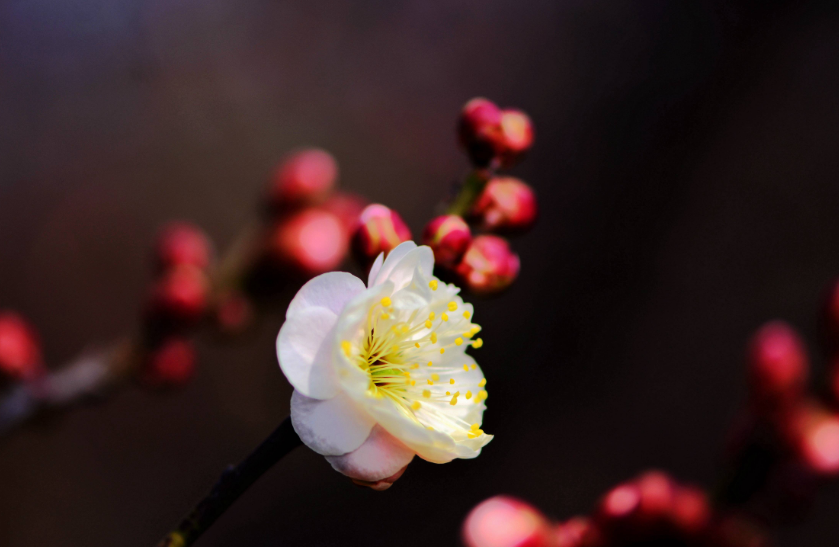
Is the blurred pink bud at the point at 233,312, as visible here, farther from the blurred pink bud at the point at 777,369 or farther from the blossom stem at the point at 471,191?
the blurred pink bud at the point at 777,369

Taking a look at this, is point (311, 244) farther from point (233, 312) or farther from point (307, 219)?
point (233, 312)

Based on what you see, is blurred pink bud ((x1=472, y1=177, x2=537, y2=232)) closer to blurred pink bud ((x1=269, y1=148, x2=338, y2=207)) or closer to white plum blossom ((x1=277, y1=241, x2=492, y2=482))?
white plum blossom ((x1=277, y1=241, x2=492, y2=482))

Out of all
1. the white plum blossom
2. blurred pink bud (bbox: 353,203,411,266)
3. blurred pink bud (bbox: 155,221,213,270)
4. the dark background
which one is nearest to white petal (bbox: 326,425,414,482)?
the white plum blossom

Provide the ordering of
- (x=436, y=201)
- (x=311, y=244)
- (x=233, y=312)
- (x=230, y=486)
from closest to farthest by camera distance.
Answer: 1. (x=230, y=486)
2. (x=311, y=244)
3. (x=233, y=312)
4. (x=436, y=201)

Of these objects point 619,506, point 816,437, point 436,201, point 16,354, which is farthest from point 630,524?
point 436,201

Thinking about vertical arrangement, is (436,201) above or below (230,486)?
below
